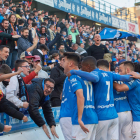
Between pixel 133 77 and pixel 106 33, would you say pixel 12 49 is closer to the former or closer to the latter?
pixel 133 77

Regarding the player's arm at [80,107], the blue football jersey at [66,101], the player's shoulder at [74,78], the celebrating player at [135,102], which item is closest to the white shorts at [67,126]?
the blue football jersey at [66,101]

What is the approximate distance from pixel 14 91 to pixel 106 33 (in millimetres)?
8506

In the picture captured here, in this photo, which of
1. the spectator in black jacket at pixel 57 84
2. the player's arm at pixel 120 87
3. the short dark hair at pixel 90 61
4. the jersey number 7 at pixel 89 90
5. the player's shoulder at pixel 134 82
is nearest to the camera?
the jersey number 7 at pixel 89 90

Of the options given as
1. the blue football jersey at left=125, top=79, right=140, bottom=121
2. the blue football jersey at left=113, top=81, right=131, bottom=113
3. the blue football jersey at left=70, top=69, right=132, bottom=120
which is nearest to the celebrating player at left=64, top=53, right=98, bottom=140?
the blue football jersey at left=70, top=69, right=132, bottom=120

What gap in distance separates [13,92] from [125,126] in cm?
223

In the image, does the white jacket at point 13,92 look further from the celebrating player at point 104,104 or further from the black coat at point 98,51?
the black coat at point 98,51

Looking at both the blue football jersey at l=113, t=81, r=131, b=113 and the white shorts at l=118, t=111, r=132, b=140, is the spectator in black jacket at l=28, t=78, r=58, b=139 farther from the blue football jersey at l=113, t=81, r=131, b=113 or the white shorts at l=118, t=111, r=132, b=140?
the white shorts at l=118, t=111, r=132, b=140

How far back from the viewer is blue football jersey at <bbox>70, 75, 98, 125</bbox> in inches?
139

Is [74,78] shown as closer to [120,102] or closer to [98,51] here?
[120,102]

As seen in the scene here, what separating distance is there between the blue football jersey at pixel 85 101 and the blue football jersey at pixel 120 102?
0.93 metres

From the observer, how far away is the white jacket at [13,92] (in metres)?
4.23

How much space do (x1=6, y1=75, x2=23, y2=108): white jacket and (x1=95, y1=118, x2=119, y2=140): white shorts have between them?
4.72ft

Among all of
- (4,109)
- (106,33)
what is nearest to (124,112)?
(4,109)

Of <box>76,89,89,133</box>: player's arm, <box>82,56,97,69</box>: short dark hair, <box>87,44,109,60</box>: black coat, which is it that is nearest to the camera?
<box>76,89,89,133</box>: player's arm
